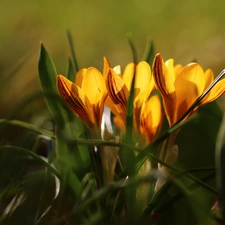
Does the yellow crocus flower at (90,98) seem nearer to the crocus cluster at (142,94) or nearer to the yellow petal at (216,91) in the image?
the crocus cluster at (142,94)

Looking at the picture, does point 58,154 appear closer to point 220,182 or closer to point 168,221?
point 168,221

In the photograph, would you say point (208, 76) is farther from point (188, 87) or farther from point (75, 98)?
point (75, 98)

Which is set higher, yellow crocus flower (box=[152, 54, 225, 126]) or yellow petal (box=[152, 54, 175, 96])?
yellow petal (box=[152, 54, 175, 96])

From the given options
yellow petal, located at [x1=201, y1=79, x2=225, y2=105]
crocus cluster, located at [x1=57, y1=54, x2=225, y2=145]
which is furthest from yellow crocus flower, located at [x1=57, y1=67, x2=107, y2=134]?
yellow petal, located at [x1=201, y1=79, x2=225, y2=105]

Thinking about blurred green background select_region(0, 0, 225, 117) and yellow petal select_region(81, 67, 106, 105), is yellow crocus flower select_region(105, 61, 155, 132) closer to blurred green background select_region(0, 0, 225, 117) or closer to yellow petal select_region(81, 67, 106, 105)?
yellow petal select_region(81, 67, 106, 105)

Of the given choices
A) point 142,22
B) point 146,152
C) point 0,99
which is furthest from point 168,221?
point 142,22

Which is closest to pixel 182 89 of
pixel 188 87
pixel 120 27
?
pixel 188 87

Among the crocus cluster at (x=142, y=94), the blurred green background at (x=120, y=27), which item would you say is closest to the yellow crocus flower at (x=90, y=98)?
the crocus cluster at (x=142, y=94)
